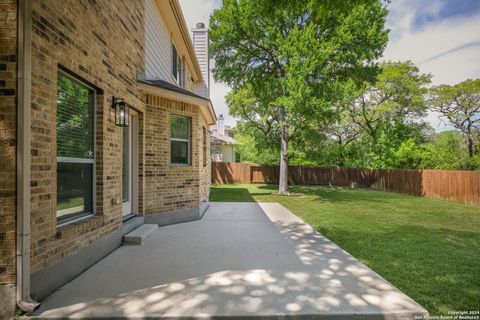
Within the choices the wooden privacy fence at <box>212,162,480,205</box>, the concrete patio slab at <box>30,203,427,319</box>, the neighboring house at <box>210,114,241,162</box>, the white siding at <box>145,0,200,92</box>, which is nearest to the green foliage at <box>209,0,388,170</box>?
the white siding at <box>145,0,200,92</box>

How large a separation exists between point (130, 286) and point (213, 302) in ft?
3.66

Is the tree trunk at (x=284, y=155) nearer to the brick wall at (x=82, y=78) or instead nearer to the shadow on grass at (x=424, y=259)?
the shadow on grass at (x=424, y=259)

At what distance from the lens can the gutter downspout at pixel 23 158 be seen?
2594mm

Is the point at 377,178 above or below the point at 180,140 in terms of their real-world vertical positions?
below

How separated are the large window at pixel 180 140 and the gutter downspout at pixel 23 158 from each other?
4.06 m

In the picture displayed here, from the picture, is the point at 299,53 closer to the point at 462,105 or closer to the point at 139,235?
the point at 139,235

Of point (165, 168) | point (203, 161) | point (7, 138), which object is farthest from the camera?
point (203, 161)

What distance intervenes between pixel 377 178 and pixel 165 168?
17872 millimetres

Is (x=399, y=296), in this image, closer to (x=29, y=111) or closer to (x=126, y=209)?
(x=29, y=111)

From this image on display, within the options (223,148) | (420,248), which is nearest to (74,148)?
(420,248)

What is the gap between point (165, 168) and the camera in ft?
21.1

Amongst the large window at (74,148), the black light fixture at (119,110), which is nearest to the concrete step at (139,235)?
the large window at (74,148)

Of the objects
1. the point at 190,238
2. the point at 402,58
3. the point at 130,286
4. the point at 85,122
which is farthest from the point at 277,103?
the point at 402,58

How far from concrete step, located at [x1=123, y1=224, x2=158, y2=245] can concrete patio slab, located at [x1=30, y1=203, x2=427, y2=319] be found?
0.45 ft
